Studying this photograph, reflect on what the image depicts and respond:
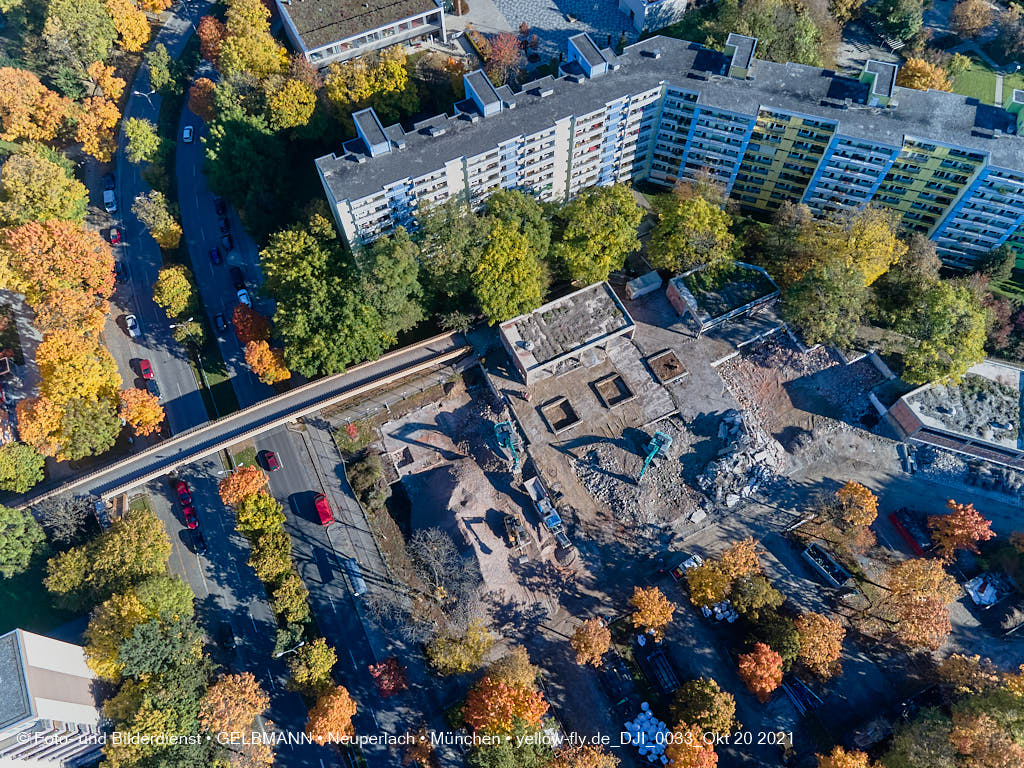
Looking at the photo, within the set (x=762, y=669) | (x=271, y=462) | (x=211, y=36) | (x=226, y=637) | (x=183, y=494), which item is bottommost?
(x=226, y=637)

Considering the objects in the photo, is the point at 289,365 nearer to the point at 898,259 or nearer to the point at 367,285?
the point at 367,285

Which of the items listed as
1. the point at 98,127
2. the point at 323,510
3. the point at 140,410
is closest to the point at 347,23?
the point at 98,127

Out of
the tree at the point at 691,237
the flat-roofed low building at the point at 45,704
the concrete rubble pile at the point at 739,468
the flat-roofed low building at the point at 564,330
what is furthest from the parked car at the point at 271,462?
the tree at the point at 691,237

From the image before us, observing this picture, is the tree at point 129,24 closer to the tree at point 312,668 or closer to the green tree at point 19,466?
the green tree at point 19,466

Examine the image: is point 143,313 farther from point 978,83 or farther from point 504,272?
point 978,83

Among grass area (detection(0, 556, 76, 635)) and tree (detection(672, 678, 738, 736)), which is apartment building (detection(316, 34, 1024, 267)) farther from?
tree (detection(672, 678, 738, 736))

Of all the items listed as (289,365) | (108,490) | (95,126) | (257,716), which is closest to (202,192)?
(95,126)
